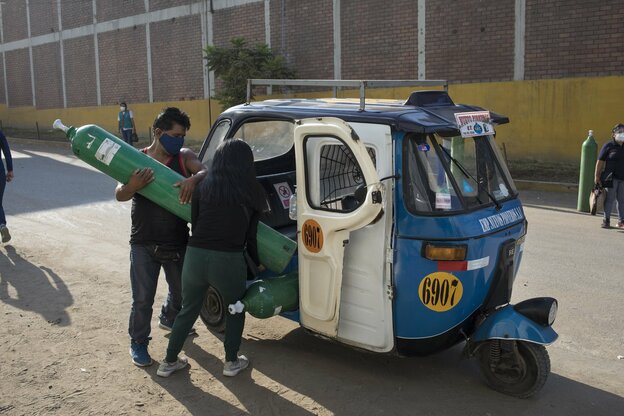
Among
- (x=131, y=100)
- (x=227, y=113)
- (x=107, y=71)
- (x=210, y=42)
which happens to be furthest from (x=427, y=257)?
(x=107, y=71)

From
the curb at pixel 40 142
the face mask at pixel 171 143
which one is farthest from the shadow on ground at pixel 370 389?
the curb at pixel 40 142

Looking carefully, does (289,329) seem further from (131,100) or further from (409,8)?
(131,100)

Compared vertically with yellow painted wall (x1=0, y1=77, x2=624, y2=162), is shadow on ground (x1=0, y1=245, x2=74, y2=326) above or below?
below

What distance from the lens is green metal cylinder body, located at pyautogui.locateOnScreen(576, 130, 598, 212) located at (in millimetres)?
10383

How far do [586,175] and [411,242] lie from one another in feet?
25.6

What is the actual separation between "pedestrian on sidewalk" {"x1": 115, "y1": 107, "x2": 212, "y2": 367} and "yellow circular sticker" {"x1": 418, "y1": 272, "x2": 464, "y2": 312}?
66.7 inches

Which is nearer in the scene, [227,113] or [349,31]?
[227,113]

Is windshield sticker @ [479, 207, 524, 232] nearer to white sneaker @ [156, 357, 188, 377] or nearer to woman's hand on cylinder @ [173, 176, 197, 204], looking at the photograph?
woman's hand on cylinder @ [173, 176, 197, 204]

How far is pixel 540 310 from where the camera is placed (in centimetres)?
395

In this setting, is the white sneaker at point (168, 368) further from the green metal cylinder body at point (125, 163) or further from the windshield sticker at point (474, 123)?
the windshield sticker at point (474, 123)

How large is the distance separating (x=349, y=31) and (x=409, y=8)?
2.15 m

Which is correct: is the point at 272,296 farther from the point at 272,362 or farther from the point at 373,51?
the point at 373,51

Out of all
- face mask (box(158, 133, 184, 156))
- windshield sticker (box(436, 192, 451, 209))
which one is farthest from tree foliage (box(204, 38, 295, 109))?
windshield sticker (box(436, 192, 451, 209))

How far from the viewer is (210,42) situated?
22141mm
